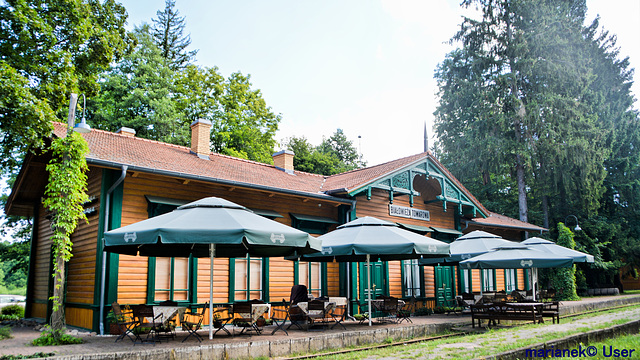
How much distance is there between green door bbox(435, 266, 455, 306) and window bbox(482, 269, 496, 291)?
8.93ft

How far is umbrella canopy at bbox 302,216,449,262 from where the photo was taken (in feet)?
33.8

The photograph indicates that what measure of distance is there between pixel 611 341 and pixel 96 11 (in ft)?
55.6

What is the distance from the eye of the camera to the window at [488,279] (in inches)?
841

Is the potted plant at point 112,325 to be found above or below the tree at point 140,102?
below

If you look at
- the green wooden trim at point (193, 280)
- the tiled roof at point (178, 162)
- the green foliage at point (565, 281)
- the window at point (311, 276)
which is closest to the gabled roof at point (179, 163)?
the tiled roof at point (178, 162)

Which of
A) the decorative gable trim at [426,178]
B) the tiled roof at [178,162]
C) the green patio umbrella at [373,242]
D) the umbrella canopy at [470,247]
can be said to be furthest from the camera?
the decorative gable trim at [426,178]

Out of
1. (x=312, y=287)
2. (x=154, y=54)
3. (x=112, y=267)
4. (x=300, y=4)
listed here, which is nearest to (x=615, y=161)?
(x=300, y=4)

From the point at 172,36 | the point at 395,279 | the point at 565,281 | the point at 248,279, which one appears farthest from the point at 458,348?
the point at 172,36

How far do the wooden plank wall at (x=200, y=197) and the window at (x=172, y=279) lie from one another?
1.05ft

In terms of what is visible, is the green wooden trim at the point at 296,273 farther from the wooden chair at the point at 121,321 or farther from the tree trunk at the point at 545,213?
the tree trunk at the point at 545,213

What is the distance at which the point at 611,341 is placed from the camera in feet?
31.5

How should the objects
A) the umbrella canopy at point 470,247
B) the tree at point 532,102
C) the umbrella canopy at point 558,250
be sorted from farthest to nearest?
the tree at point 532,102
the umbrella canopy at point 558,250
the umbrella canopy at point 470,247

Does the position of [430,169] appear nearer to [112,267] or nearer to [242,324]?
A: [242,324]

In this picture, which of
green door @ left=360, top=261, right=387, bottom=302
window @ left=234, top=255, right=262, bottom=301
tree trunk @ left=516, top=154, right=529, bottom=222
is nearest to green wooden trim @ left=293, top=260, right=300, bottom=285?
window @ left=234, top=255, right=262, bottom=301
